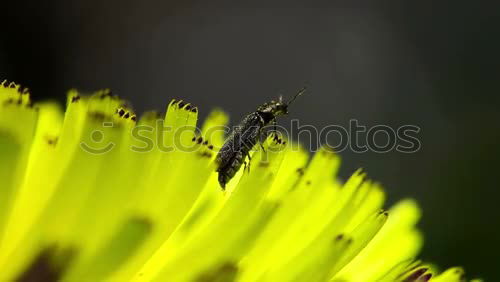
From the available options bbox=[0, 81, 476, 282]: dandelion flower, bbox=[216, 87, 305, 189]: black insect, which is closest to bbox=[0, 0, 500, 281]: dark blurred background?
bbox=[216, 87, 305, 189]: black insect

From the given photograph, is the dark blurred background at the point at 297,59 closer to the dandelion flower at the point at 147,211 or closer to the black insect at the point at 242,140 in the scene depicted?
the black insect at the point at 242,140

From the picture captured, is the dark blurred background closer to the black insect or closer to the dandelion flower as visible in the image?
the black insect

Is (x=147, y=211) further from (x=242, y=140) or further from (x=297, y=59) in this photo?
(x=297, y=59)

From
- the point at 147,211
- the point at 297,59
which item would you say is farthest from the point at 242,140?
the point at 297,59

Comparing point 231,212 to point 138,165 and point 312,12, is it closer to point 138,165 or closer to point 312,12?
point 138,165

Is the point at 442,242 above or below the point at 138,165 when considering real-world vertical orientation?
above

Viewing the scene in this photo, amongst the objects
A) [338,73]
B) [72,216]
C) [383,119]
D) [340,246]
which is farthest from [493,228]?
[72,216]
